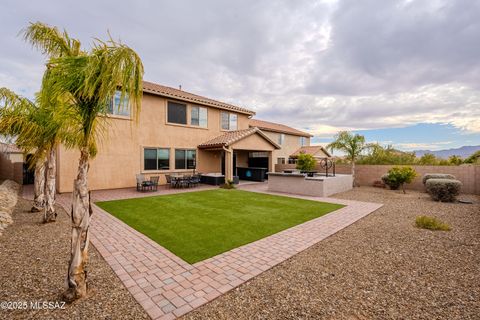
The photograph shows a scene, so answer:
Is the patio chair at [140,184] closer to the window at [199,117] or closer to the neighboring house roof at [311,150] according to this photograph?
the window at [199,117]

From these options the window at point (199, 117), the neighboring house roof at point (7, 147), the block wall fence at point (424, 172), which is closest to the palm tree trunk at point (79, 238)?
the neighboring house roof at point (7, 147)

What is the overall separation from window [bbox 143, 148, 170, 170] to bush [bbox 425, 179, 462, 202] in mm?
16745

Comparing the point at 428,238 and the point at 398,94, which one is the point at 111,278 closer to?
the point at 428,238

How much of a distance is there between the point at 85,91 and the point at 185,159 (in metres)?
14.2

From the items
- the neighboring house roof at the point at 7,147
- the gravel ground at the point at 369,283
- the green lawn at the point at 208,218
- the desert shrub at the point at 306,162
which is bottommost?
the gravel ground at the point at 369,283

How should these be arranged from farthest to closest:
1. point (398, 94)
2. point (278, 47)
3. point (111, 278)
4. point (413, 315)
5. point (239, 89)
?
point (239, 89) < point (398, 94) < point (278, 47) < point (111, 278) < point (413, 315)

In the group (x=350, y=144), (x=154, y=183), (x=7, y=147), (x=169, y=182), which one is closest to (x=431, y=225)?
(x=350, y=144)

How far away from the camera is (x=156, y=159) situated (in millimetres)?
15148

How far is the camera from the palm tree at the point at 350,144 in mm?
17328

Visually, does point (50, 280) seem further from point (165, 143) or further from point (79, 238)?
point (165, 143)

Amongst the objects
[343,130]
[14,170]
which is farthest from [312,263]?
[14,170]

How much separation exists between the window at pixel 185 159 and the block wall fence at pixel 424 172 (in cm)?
1181

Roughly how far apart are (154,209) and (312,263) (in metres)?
6.61

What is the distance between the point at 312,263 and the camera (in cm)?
420
